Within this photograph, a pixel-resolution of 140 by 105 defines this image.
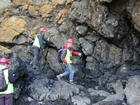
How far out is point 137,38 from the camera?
15.2 metres

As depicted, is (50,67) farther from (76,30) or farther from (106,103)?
(106,103)

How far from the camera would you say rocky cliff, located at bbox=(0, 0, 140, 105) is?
1428 centimetres

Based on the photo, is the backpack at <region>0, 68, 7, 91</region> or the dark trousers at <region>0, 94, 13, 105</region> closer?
the backpack at <region>0, 68, 7, 91</region>

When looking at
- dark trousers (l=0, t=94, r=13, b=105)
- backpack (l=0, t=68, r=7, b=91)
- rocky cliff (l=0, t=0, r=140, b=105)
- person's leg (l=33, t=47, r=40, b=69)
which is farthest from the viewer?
rocky cliff (l=0, t=0, r=140, b=105)

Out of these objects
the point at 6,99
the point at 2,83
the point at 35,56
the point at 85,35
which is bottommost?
the point at 6,99

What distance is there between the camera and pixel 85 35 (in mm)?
15141

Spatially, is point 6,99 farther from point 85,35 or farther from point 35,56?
point 85,35

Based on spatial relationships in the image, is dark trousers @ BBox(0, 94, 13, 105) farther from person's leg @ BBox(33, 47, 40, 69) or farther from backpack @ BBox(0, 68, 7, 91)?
person's leg @ BBox(33, 47, 40, 69)

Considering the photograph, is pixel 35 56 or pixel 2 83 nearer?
pixel 2 83

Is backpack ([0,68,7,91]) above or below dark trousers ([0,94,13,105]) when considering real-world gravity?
above

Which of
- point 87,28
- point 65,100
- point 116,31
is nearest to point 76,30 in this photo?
point 87,28

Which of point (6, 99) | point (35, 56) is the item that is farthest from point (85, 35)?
point (6, 99)

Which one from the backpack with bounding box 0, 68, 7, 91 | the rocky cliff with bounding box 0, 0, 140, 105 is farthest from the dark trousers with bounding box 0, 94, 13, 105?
the rocky cliff with bounding box 0, 0, 140, 105

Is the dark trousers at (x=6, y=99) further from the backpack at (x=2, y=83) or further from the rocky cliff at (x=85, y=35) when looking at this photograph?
the rocky cliff at (x=85, y=35)
